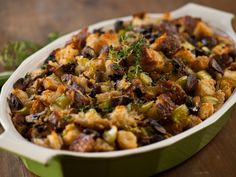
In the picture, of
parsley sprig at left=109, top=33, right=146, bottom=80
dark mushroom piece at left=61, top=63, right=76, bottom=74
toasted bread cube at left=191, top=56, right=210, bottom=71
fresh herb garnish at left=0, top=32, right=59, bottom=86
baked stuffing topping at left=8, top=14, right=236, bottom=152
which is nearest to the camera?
baked stuffing topping at left=8, top=14, right=236, bottom=152

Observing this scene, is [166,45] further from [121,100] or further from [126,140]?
[126,140]

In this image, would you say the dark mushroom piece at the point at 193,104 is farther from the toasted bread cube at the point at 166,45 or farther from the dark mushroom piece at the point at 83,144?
the dark mushroom piece at the point at 83,144

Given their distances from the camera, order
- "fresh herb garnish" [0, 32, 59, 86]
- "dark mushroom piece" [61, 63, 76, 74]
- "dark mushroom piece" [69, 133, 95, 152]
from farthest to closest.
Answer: "fresh herb garnish" [0, 32, 59, 86] < "dark mushroom piece" [61, 63, 76, 74] < "dark mushroom piece" [69, 133, 95, 152]

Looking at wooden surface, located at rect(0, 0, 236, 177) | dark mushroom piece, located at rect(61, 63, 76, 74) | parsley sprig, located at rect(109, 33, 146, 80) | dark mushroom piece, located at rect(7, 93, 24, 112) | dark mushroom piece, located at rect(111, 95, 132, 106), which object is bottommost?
wooden surface, located at rect(0, 0, 236, 177)

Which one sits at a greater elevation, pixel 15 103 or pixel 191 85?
pixel 191 85

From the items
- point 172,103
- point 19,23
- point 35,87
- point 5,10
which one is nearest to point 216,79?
point 172,103

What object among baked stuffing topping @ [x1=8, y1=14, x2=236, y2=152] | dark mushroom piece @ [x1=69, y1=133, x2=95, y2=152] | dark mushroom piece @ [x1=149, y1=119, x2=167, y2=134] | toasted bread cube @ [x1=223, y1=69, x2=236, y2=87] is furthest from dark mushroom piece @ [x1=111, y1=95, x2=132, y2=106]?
toasted bread cube @ [x1=223, y1=69, x2=236, y2=87]

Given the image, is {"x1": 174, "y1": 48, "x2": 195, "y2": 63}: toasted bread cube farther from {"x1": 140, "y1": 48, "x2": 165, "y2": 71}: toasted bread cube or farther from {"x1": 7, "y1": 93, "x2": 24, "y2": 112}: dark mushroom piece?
{"x1": 7, "y1": 93, "x2": 24, "y2": 112}: dark mushroom piece

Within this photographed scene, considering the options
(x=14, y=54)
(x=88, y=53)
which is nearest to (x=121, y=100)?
(x=88, y=53)

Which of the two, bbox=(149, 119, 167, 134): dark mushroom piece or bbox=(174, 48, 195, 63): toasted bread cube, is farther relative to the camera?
bbox=(174, 48, 195, 63): toasted bread cube

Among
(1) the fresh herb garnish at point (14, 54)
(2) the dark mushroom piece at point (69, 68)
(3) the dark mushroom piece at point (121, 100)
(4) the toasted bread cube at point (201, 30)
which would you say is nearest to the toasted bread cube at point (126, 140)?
(3) the dark mushroom piece at point (121, 100)

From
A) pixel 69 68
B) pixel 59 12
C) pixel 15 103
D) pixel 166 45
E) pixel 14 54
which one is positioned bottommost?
pixel 59 12
